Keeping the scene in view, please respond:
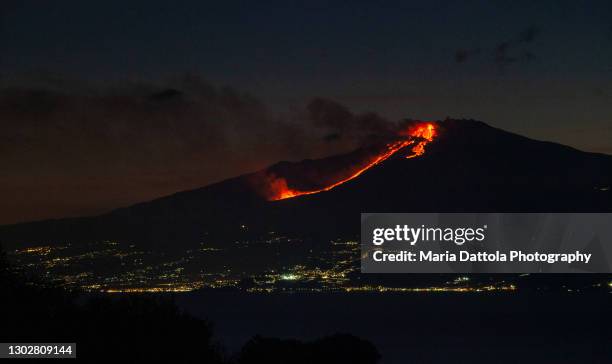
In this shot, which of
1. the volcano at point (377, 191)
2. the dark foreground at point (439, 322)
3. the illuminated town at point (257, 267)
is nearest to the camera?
the dark foreground at point (439, 322)

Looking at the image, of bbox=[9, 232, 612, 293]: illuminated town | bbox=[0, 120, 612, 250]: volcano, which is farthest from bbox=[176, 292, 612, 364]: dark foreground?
bbox=[0, 120, 612, 250]: volcano

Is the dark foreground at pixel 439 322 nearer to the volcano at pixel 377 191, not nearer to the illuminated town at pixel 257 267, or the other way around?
the illuminated town at pixel 257 267

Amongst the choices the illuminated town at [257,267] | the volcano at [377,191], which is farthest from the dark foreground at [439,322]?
the volcano at [377,191]

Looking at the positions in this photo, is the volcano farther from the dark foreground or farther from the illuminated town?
the dark foreground

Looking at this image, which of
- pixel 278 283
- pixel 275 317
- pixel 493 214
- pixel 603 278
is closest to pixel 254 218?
pixel 278 283

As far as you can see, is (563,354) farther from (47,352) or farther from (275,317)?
(47,352)

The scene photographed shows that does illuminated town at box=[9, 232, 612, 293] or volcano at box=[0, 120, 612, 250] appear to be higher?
volcano at box=[0, 120, 612, 250]
